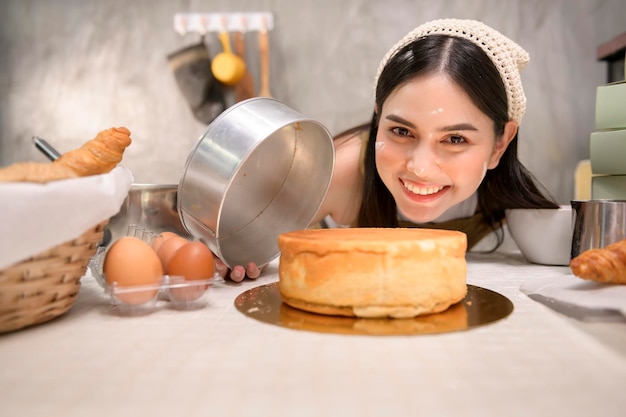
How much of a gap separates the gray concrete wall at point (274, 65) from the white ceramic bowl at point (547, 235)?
43.5 inches

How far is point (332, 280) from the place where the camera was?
2.47 ft

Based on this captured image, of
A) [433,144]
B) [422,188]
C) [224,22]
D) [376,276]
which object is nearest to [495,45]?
[433,144]

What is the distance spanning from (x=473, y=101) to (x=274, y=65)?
4.52 feet

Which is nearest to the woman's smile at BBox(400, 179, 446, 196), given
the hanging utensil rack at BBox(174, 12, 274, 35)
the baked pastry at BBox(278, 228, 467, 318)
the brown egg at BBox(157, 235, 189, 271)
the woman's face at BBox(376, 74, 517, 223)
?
the woman's face at BBox(376, 74, 517, 223)

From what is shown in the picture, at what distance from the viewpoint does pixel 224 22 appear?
7.64 ft

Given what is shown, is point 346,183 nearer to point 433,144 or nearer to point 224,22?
point 433,144

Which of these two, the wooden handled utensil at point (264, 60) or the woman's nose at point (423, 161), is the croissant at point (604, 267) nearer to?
the woman's nose at point (423, 161)

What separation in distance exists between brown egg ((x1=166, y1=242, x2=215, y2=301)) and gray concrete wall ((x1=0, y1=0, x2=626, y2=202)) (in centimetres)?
166

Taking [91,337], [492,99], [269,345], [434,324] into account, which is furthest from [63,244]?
[492,99]

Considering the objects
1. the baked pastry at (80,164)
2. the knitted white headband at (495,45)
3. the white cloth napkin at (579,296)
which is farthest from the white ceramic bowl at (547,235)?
the baked pastry at (80,164)

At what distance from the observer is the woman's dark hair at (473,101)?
→ 1216mm

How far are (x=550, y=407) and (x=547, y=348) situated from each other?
0.17 meters

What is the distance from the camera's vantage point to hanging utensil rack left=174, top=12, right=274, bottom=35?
232cm

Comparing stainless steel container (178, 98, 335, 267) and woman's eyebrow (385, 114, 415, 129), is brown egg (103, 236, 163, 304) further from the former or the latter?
woman's eyebrow (385, 114, 415, 129)
